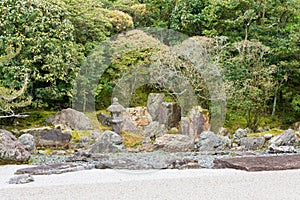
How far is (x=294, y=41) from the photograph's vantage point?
42.0 feet

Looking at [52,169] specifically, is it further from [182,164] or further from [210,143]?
[210,143]

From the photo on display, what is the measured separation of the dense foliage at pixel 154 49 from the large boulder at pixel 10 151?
3261 millimetres

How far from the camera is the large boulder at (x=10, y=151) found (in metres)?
7.07

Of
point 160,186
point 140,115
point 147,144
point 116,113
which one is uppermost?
point 116,113

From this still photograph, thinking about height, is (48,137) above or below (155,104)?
below

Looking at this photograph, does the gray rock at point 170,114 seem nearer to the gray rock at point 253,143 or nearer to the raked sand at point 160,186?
the gray rock at point 253,143

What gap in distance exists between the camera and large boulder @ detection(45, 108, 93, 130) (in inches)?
438

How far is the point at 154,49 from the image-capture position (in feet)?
41.1

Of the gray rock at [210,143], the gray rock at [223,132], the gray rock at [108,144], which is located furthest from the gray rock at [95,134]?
the gray rock at [223,132]

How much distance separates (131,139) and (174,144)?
1.59 metres

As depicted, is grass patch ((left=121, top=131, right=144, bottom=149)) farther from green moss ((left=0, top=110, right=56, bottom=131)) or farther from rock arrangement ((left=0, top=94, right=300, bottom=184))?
green moss ((left=0, top=110, right=56, bottom=131))

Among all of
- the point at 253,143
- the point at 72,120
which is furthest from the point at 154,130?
the point at 253,143

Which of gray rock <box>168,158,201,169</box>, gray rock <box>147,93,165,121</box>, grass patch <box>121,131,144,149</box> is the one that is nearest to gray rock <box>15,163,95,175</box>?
gray rock <box>168,158,201,169</box>

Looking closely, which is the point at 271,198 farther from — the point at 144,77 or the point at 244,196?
the point at 144,77
